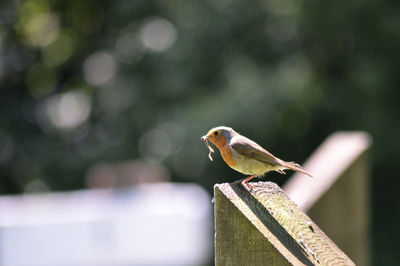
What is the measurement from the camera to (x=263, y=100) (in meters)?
8.44

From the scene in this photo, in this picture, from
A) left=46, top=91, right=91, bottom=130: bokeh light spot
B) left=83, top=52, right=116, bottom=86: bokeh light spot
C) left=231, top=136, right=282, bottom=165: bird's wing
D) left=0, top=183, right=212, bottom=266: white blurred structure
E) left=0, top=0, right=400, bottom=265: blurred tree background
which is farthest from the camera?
left=46, top=91, right=91, bottom=130: bokeh light spot

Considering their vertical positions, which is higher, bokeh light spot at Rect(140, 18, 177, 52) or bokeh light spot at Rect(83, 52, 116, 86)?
bokeh light spot at Rect(140, 18, 177, 52)

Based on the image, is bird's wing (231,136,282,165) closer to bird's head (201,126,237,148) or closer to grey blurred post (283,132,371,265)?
bird's head (201,126,237,148)

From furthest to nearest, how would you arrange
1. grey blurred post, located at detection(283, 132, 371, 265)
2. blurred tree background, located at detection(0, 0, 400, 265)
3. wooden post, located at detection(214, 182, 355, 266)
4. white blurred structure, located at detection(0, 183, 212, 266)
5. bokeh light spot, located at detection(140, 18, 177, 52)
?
bokeh light spot, located at detection(140, 18, 177, 52) < blurred tree background, located at detection(0, 0, 400, 265) < white blurred structure, located at detection(0, 183, 212, 266) < grey blurred post, located at detection(283, 132, 371, 265) < wooden post, located at detection(214, 182, 355, 266)

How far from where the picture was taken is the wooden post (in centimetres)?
123

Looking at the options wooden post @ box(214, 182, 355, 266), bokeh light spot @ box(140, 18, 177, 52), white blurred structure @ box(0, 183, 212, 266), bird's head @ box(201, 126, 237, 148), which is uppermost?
bokeh light spot @ box(140, 18, 177, 52)

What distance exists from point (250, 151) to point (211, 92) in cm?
685

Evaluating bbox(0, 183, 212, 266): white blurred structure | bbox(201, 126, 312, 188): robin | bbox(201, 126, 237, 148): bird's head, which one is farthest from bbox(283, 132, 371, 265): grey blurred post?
bbox(0, 183, 212, 266): white blurred structure

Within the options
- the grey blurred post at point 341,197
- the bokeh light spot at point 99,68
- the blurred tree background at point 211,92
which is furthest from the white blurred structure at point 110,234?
the bokeh light spot at point 99,68

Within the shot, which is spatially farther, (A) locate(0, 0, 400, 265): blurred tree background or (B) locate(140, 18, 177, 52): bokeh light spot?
(B) locate(140, 18, 177, 52): bokeh light spot

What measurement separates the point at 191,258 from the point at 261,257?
17.7ft

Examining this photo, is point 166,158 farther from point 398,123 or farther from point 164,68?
point 398,123

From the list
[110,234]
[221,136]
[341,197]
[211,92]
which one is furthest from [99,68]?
[221,136]

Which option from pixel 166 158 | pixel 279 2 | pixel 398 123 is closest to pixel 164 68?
pixel 166 158
